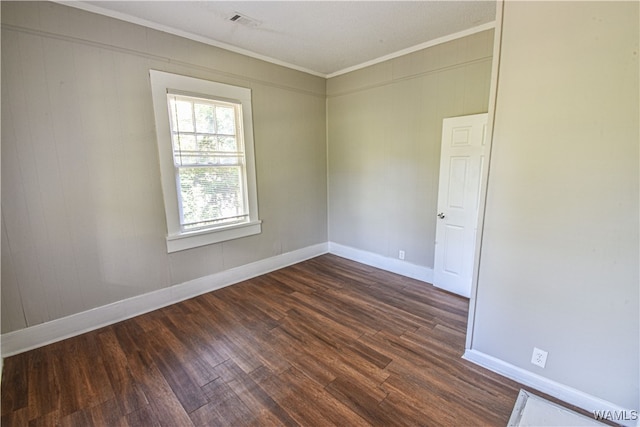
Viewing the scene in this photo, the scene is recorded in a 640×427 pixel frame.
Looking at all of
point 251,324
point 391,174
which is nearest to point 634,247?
point 391,174

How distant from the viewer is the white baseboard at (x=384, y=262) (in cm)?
361

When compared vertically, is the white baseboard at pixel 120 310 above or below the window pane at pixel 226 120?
below

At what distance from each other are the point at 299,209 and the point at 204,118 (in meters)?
1.82

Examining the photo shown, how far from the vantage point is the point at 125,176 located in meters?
2.68

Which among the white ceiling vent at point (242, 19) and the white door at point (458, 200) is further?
the white door at point (458, 200)

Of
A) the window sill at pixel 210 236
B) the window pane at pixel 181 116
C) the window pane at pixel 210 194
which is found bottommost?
the window sill at pixel 210 236

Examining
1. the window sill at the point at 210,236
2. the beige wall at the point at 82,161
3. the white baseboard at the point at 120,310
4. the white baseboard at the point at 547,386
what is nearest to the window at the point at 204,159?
the window sill at the point at 210,236

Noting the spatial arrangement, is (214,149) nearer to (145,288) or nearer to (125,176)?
(125,176)

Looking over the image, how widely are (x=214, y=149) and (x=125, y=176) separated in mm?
932

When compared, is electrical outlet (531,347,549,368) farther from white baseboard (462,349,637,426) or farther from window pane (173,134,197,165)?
window pane (173,134,197,165)

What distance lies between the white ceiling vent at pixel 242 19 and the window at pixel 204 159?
0.75 meters

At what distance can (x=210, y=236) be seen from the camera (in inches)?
130

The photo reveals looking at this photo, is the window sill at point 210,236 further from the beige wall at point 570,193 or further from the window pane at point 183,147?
the beige wall at point 570,193

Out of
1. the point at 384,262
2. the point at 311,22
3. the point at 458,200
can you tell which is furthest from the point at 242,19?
the point at 384,262
